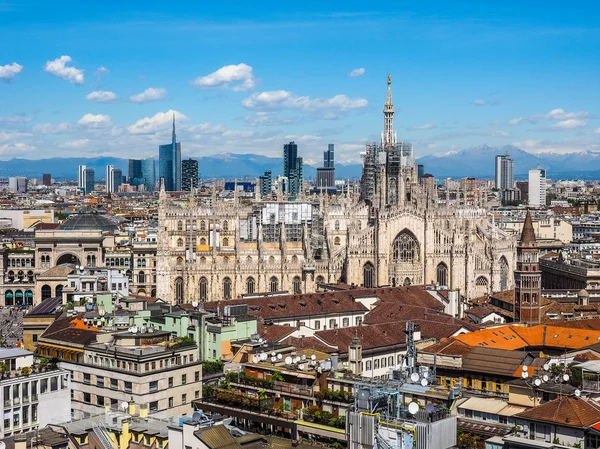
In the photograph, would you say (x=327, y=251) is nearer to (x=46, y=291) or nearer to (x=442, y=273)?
(x=442, y=273)

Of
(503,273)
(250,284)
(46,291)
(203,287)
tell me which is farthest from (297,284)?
(46,291)

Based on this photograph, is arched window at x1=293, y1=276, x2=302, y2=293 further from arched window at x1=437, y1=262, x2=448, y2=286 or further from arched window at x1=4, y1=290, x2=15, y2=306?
arched window at x1=4, y1=290, x2=15, y2=306

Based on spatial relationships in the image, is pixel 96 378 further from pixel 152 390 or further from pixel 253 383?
pixel 253 383

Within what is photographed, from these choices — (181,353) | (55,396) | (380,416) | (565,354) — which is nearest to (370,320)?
(565,354)

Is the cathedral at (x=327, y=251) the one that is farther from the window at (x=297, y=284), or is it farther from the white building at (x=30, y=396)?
Answer: the white building at (x=30, y=396)

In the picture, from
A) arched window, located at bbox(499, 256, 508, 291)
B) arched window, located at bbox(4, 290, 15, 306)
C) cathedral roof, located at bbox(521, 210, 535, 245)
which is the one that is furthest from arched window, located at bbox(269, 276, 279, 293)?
arched window, located at bbox(4, 290, 15, 306)

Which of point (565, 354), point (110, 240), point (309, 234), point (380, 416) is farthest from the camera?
point (110, 240)

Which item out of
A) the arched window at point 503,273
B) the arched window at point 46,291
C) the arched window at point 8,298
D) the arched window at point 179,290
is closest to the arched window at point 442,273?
the arched window at point 503,273
